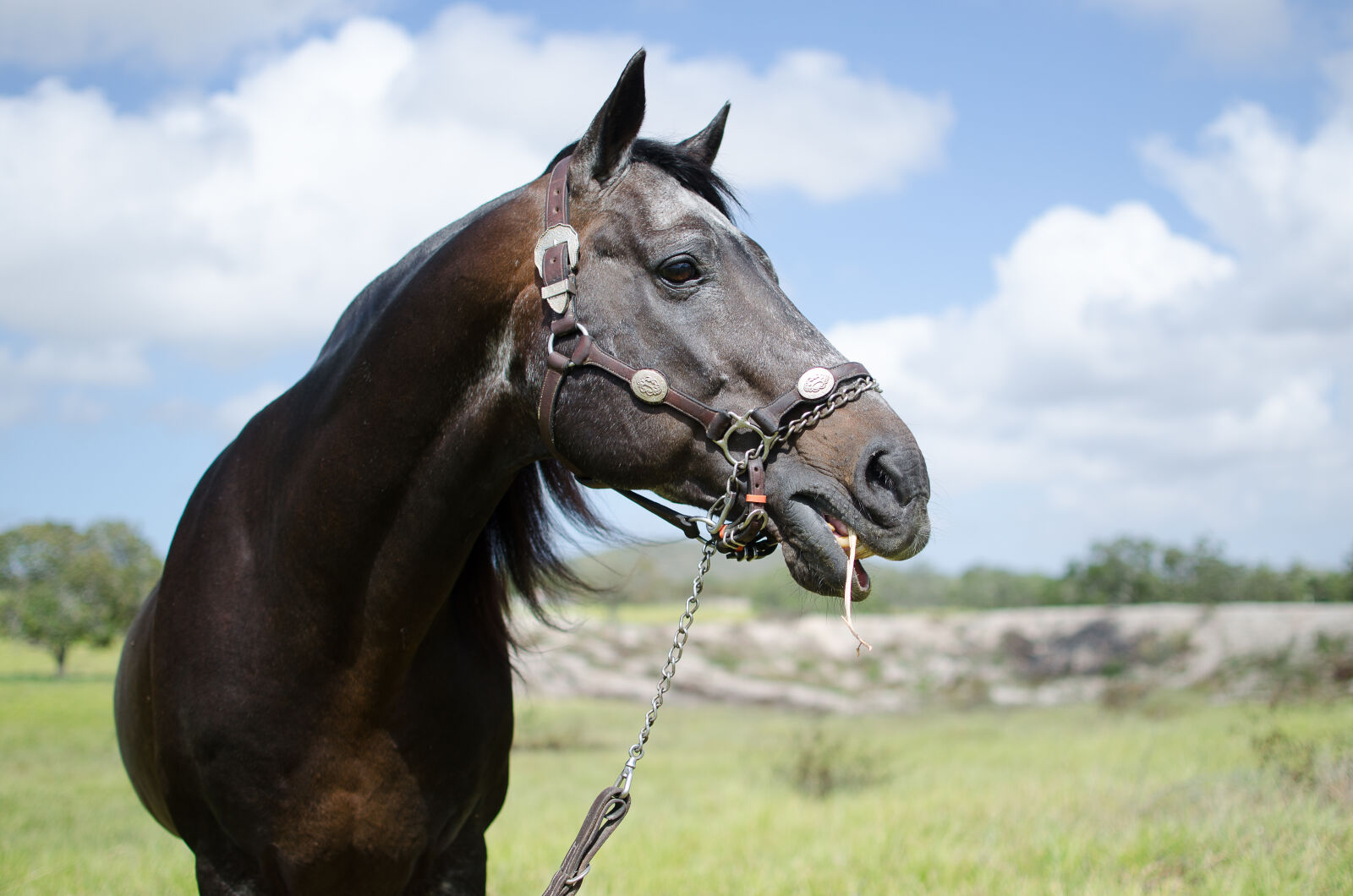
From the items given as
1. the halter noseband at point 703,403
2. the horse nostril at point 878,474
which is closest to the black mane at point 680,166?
the halter noseband at point 703,403

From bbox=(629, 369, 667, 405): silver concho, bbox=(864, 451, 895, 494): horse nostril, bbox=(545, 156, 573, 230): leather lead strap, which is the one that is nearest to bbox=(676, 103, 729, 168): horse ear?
bbox=(545, 156, 573, 230): leather lead strap

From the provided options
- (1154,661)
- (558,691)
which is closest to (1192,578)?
(1154,661)

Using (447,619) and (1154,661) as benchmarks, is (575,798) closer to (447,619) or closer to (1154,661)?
(447,619)

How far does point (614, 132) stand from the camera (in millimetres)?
2461

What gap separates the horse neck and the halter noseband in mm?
121

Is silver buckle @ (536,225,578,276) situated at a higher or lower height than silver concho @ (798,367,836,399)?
higher

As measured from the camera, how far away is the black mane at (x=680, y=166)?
258 centimetres

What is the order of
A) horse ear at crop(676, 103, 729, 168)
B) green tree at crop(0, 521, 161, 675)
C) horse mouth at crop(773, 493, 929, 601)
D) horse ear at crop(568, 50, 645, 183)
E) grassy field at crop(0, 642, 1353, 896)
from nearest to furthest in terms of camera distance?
horse mouth at crop(773, 493, 929, 601) < horse ear at crop(568, 50, 645, 183) < horse ear at crop(676, 103, 729, 168) < grassy field at crop(0, 642, 1353, 896) < green tree at crop(0, 521, 161, 675)

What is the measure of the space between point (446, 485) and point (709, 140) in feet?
4.79

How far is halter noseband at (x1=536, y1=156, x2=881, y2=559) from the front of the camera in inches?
84.4

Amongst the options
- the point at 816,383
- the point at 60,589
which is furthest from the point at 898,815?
the point at 60,589

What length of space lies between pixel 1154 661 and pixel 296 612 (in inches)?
932

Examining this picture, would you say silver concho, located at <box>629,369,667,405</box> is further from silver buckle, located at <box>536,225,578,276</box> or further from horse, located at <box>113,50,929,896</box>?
silver buckle, located at <box>536,225,578,276</box>

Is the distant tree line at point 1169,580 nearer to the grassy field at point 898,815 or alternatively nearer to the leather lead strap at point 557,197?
the grassy field at point 898,815
